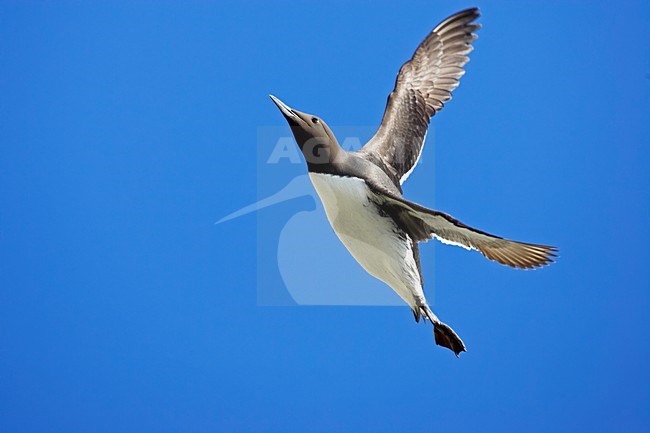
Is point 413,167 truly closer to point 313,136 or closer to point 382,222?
point 382,222

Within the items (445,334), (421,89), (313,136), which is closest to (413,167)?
(421,89)

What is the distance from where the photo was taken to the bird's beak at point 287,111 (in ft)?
20.1

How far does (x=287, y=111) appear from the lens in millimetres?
6156

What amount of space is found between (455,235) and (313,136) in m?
1.22

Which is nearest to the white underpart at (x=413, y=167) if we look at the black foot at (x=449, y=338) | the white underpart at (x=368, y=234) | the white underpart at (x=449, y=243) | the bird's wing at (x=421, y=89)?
the bird's wing at (x=421, y=89)

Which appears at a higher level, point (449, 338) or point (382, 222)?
point (382, 222)

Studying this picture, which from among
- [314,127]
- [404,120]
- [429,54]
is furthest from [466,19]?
[314,127]

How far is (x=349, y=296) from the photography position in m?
7.53

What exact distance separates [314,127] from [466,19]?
2.65 meters

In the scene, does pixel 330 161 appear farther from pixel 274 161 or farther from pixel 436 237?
pixel 274 161

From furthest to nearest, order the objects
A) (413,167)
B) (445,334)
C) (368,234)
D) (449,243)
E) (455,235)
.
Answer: (413,167)
(445,334)
(368,234)
(449,243)
(455,235)

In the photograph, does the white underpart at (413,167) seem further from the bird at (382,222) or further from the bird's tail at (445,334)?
the bird's tail at (445,334)

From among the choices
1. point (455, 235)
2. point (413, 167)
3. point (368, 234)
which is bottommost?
point (455, 235)

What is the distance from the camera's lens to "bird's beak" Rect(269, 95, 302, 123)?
6.12 m
